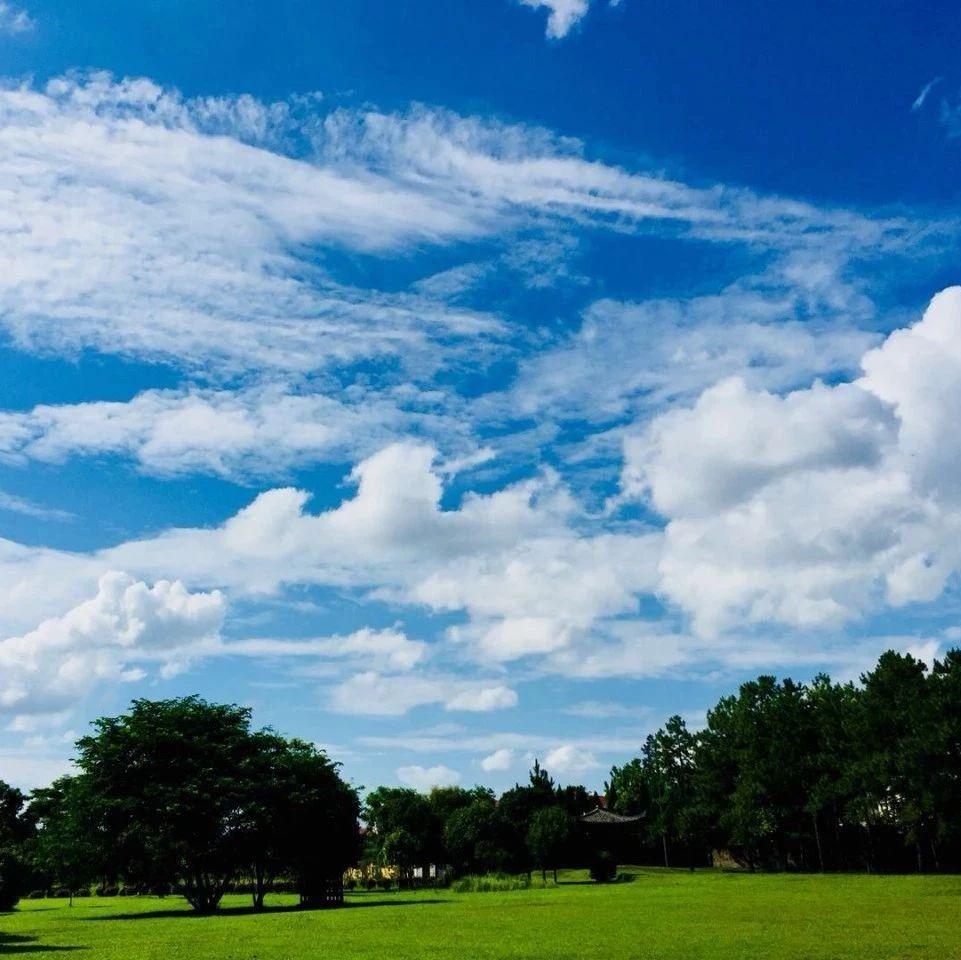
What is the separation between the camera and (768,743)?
89312mm

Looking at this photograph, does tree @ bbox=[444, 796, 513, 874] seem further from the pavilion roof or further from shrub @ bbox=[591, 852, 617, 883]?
the pavilion roof

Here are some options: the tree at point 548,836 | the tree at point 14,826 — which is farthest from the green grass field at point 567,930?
the tree at point 548,836

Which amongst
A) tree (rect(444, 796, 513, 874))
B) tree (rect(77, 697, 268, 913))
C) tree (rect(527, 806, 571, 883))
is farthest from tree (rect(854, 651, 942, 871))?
tree (rect(77, 697, 268, 913))

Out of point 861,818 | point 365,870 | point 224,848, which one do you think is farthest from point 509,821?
point 224,848

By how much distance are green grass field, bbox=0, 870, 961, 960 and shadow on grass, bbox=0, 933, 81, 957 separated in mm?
45

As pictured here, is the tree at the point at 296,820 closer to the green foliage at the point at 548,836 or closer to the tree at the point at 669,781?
the green foliage at the point at 548,836

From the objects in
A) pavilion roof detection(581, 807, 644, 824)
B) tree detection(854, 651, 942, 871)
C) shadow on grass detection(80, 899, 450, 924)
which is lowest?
shadow on grass detection(80, 899, 450, 924)

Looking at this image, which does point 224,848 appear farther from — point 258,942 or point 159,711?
point 258,942

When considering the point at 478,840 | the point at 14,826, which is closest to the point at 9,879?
the point at 14,826

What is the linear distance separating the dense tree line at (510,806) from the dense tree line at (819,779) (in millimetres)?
185

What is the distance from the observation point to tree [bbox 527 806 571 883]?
85.3 meters

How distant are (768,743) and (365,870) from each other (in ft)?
147

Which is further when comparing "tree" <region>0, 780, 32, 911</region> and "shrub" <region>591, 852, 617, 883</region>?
"shrub" <region>591, 852, 617, 883</region>

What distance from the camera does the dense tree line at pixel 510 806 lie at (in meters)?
54.8
